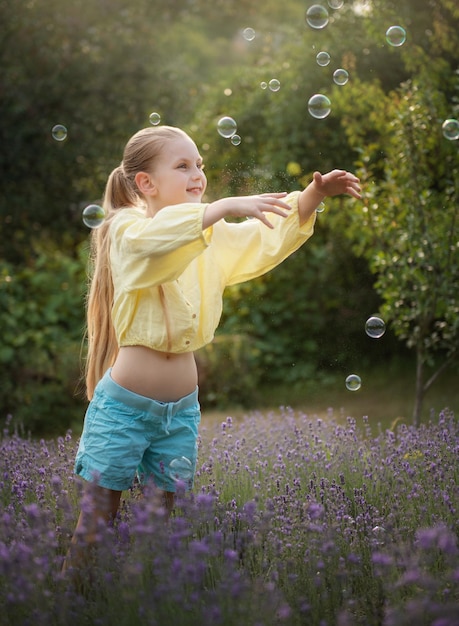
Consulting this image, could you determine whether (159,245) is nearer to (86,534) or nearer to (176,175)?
(176,175)

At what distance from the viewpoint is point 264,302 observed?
28.3 ft

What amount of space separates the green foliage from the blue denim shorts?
418 centimetres

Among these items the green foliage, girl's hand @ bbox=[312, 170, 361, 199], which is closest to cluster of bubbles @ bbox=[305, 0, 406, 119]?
girl's hand @ bbox=[312, 170, 361, 199]

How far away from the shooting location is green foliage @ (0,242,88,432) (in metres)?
7.09

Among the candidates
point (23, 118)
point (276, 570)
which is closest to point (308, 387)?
point (23, 118)

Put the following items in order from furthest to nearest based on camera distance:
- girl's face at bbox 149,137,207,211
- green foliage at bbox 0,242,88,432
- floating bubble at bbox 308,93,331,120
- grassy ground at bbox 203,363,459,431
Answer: green foliage at bbox 0,242,88,432 → grassy ground at bbox 203,363,459,431 → floating bubble at bbox 308,93,331,120 → girl's face at bbox 149,137,207,211

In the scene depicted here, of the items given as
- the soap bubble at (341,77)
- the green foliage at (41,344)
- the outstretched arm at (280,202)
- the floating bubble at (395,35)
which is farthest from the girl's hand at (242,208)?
the green foliage at (41,344)

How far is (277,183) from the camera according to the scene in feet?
27.3

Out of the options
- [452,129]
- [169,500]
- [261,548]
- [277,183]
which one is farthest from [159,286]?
[277,183]

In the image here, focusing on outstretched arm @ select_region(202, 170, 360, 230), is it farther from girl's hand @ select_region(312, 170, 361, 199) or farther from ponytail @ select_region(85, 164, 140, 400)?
ponytail @ select_region(85, 164, 140, 400)

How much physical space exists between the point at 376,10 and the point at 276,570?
530 cm

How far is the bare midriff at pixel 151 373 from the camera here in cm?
271

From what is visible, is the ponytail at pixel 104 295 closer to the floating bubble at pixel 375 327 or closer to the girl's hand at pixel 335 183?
the girl's hand at pixel 335 183

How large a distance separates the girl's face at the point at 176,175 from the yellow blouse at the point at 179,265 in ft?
0.36
